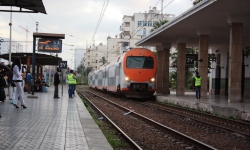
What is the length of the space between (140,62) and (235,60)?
829cm

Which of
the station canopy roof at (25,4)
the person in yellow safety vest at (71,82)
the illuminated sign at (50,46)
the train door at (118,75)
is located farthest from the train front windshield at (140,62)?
the station canopy roof at (25,4)

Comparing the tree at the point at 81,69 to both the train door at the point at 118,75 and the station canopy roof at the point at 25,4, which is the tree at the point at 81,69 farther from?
the station canopy roof at the point at 25,4

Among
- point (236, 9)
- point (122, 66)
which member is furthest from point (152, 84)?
point (236, 9)

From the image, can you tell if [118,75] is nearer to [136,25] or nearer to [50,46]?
[50,46]

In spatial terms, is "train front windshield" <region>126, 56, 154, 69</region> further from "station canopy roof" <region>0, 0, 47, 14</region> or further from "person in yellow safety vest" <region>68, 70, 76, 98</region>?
"station canopy roof" <region>0, 0, 47, 14</region>

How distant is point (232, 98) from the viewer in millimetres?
19016

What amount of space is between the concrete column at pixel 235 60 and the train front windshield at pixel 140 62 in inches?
309

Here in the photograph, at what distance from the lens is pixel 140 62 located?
2595 centimetres

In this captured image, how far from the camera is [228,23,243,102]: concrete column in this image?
18859 mm

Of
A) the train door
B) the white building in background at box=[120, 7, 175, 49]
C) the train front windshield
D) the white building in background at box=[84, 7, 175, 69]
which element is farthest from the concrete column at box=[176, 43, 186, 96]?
the white building in background at box=[120, 7, 175, 49]

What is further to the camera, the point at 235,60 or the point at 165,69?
the point at 165,69

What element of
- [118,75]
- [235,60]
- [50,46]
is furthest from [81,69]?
[235,60]

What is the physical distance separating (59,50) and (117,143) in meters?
21.0

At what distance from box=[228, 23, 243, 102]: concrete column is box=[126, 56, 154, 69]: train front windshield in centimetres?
785
